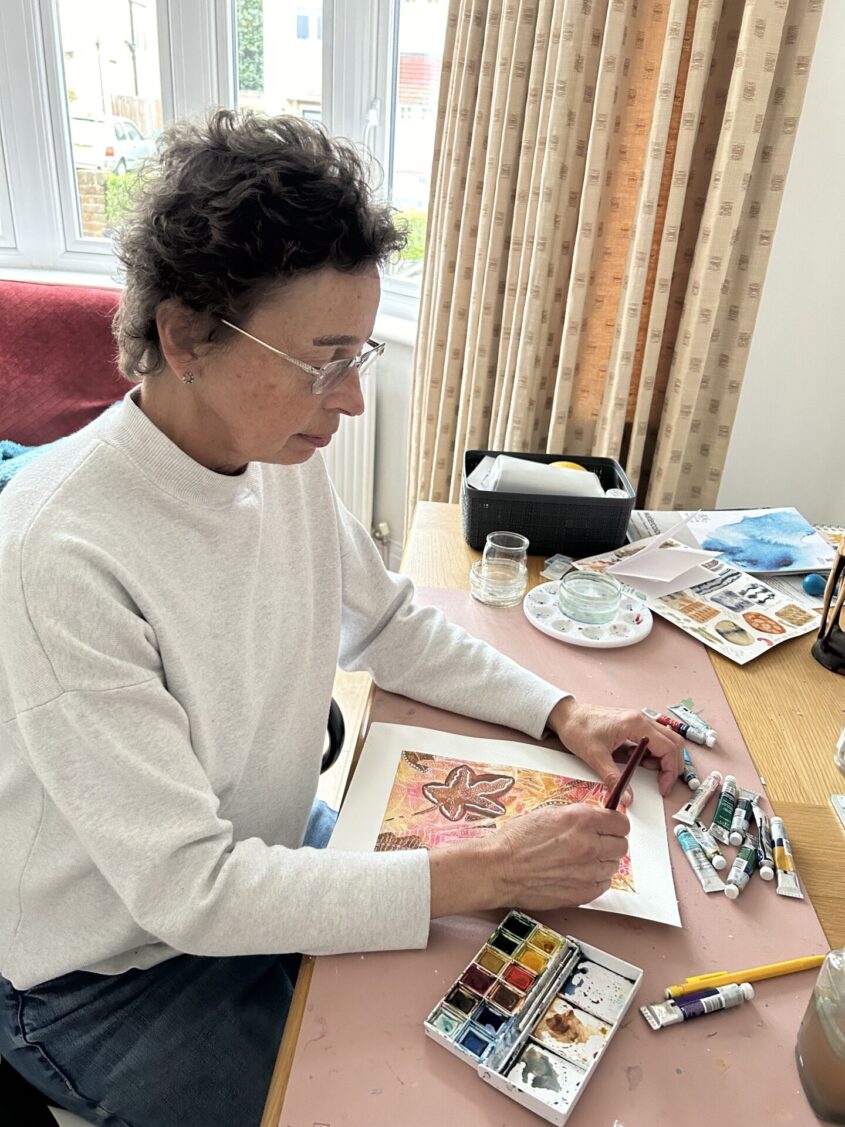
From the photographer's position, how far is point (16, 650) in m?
0.71

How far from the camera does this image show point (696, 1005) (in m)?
0.68

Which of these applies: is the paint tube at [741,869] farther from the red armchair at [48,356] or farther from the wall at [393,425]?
the red armchair at [48,356]

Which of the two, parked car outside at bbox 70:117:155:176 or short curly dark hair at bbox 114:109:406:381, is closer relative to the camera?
short curly dark hair at bbox 114:109:406:381

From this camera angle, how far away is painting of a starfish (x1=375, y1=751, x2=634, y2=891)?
2.78 ft

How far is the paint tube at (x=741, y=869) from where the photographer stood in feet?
2.62

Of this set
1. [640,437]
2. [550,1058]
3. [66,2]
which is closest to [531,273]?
[640,437]

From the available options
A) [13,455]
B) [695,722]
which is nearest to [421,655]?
[695,722]

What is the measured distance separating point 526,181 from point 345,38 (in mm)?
1126

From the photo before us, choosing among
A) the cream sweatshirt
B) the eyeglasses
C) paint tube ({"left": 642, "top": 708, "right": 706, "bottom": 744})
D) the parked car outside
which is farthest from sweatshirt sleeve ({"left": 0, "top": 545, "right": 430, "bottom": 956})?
the parked car outside

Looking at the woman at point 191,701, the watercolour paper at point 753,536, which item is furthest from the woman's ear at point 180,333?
the watercolour paper at point 753,536

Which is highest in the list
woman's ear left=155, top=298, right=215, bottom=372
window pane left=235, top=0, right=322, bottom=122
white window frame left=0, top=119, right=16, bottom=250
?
window pane left=235, top=0, right=322, bottom=122

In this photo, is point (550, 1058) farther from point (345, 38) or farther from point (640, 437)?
point (345, 38)

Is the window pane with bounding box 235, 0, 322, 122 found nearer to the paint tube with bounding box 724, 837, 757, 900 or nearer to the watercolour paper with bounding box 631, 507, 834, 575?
the watercolour paper with bounding box 631, 507, 834, 575

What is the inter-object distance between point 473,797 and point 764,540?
845 mm
